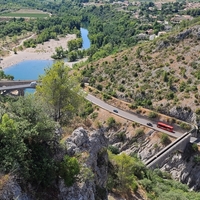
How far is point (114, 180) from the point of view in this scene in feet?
113

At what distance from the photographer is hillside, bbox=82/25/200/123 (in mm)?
73688

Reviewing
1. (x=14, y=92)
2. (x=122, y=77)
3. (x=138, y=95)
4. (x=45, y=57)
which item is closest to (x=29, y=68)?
(x=45, y=57)

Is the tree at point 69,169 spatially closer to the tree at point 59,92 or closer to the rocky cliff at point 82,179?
the rocky cliff at point 82,179

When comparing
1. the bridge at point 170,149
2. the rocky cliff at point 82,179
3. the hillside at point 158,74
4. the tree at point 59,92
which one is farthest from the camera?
the hillside at point 158,74

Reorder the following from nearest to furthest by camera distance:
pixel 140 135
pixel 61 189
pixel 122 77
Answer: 1. pixel 61 189
2. pixel 140 135
3. pixel 122 77

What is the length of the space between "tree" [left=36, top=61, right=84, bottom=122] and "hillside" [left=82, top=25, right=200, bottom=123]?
42622mm

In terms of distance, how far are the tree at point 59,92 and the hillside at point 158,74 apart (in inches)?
1678

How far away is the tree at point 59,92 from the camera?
3152 centimetres


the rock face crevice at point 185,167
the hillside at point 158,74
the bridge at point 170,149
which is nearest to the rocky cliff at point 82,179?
the bridge at point 170,149

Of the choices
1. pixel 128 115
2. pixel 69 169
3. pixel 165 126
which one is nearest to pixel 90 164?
pixel 69 169

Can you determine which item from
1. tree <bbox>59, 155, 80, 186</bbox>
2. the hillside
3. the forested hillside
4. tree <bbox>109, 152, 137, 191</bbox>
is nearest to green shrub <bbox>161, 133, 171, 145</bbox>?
the forested hillside

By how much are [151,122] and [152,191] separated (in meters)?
32.3

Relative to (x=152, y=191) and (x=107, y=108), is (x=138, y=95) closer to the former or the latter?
(x=107, y=108)

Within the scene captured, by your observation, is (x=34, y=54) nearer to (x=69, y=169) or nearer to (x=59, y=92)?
(x=59, y=92)
